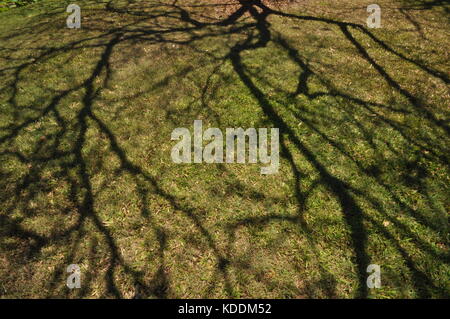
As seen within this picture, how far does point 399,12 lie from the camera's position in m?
11.1

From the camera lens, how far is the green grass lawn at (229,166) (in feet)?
15.3

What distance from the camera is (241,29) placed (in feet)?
34.6

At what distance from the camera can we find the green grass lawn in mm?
4668

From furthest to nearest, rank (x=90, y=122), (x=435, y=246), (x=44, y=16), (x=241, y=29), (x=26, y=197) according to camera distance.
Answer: (x=44, y=16), (x=241, y=29), (x=90, y=122), (x=26, y=197), (x=435, y=246)

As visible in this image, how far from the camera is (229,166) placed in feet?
20.3

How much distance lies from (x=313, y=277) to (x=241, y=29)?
886cm

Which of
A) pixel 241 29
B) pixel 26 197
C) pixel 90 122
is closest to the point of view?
pixel 26 197

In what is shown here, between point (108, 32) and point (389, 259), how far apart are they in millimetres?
11125

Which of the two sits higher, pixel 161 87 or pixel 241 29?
pixel 241 29

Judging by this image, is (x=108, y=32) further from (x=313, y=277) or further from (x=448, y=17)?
(x=448, y=17)

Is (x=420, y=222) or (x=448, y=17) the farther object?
(x=448, y=17)
